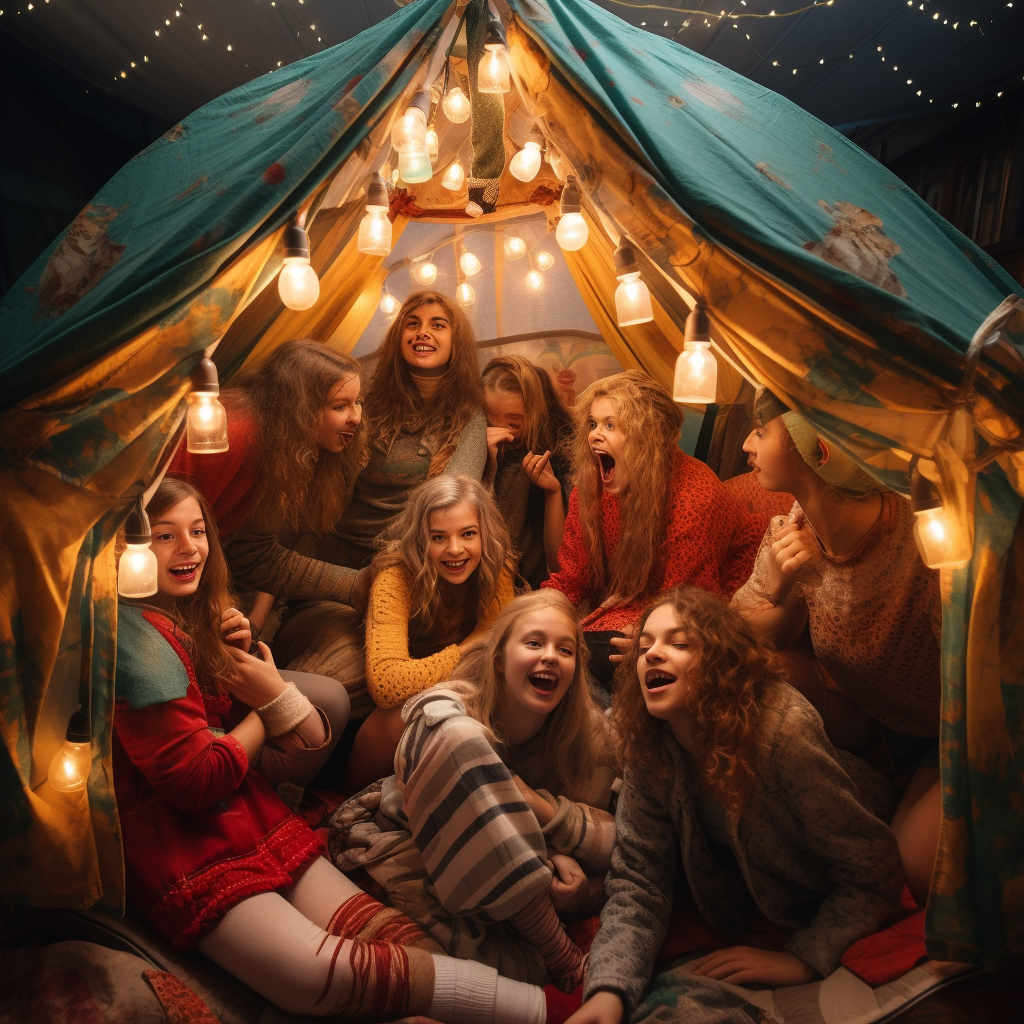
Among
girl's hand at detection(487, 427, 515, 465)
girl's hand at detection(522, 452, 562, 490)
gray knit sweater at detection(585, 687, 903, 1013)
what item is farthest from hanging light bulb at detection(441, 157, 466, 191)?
gray knit sweater at detection(585, 687, 903, 1013)

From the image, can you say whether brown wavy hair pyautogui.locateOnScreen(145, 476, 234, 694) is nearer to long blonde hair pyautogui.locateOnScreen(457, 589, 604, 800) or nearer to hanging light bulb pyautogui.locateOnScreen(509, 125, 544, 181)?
long blonde hair pyautogui.locateOnScreen(457, 589, 604, 800)

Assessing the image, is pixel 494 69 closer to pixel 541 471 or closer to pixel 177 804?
pixel 541 471

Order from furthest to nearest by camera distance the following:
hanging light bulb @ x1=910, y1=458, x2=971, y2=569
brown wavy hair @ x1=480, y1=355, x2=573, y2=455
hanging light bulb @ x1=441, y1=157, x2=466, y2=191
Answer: brown wavy hair @ x1=480, y1=355, x2=573, y2=455 → hanging light bulb @ x1=441, y1=157, x2=466, y2=191 → hanging light bulb @ x1=910, y1=458, x2=971, y2=569

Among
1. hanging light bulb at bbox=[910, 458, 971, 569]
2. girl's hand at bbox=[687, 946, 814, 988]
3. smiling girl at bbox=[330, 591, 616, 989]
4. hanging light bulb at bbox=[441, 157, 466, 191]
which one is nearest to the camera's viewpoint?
hanging light bulb at bbox=[910, 458, 971, 569]

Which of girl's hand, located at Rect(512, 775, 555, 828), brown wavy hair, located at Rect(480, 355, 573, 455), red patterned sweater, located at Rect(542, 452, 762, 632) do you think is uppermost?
brown wavy hair, located at Rect(480, 355, 573, 455)

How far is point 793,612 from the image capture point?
8.19 ft

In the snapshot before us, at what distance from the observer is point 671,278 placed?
2066mm

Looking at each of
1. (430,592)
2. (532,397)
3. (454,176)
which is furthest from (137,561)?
(454,176)

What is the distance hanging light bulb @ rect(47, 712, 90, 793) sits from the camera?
6.23 feet

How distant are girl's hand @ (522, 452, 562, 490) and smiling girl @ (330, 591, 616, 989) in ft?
3.09

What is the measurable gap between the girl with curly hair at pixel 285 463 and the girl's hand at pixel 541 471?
637mm

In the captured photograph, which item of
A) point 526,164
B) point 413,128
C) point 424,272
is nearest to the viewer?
point 413,128

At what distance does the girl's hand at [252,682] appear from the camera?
229 cm

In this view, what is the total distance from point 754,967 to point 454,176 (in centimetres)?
266
